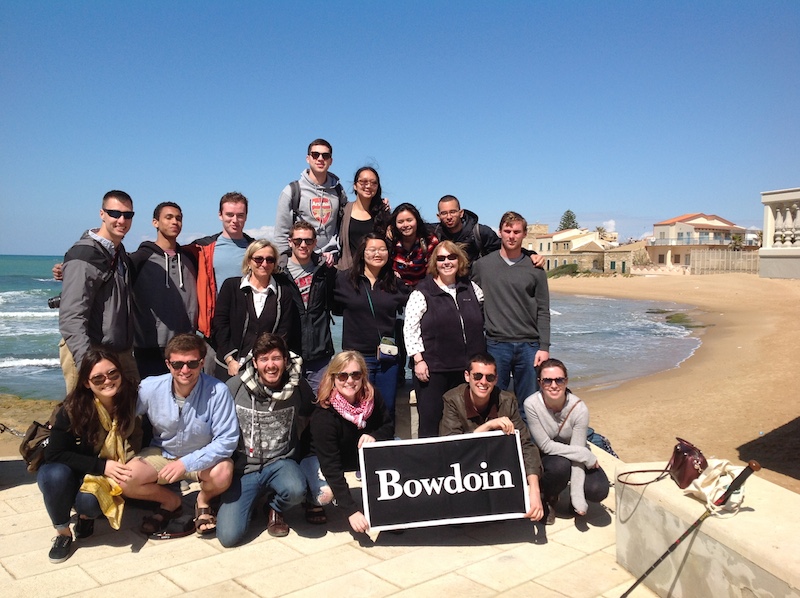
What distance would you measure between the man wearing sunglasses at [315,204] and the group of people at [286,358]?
0.01 m

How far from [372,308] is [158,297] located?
5.75ft

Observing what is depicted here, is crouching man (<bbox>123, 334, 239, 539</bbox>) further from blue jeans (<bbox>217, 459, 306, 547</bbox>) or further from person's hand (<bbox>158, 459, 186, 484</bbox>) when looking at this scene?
blue jeans (<bbox>217, 459, 306, 547</bbox>)

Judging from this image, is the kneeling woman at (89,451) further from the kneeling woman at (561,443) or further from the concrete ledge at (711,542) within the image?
the concrete ledge at (711,542)

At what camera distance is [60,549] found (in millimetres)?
3990

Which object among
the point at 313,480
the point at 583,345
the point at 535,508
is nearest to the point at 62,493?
the point at 313,480

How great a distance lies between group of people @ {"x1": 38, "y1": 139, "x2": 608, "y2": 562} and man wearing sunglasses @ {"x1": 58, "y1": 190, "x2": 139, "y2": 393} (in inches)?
0.6

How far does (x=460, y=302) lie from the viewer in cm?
519

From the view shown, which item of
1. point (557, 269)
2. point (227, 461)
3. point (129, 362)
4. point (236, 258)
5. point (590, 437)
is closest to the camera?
point (227, 461)

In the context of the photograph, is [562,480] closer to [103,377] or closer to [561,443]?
[561,443]

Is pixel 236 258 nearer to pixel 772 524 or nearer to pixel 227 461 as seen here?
pixel 227 461

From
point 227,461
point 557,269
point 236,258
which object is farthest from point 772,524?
point 557,269

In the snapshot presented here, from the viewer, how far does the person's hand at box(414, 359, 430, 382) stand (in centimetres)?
504

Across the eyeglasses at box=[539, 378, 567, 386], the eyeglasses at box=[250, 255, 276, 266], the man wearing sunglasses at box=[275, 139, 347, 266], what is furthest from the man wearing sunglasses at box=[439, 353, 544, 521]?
the man wearing sunglasses at box=[275, 139, 347, 266]

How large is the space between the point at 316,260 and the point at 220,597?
2816 mm
